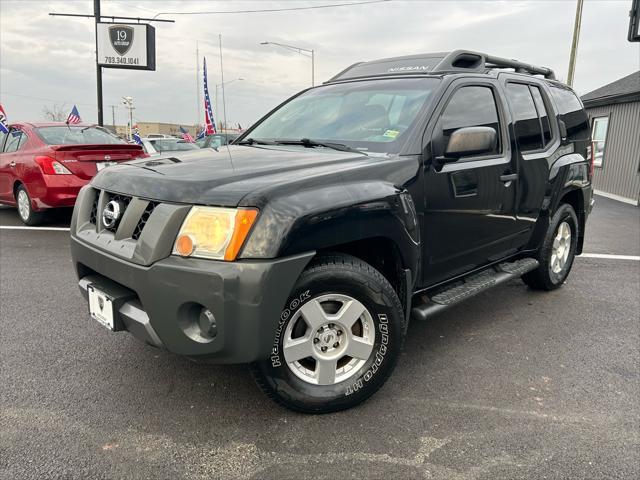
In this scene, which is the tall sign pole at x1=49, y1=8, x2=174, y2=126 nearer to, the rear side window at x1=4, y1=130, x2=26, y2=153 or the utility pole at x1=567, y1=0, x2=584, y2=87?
the rear side window at x1=4, y1=130, x2=26, y2=153

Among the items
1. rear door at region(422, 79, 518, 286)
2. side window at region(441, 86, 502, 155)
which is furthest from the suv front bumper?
side window at region(441, 86, 502, 155)

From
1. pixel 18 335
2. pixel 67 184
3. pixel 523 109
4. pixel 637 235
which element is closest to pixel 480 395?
pixel 523 109

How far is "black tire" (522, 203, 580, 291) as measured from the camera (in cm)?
440

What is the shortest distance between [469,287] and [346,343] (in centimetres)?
125

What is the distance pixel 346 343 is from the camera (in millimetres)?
2576

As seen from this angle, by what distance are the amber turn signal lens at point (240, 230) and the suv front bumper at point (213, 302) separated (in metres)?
0.05

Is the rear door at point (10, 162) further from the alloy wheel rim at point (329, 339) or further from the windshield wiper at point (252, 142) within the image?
the alloy wheel rim at point (329, 339)

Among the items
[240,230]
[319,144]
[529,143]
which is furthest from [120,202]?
[529,143]

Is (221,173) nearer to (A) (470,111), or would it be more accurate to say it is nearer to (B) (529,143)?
(A) (470,111)

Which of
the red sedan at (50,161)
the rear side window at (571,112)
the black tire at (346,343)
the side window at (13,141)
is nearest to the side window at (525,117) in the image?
the rear side window at (571,112)

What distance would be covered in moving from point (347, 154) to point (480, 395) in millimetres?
1576

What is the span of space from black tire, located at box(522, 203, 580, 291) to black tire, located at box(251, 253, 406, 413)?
7.55ft

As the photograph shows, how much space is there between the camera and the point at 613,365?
3.27m

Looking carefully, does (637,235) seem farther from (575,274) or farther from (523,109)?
(523,109)
